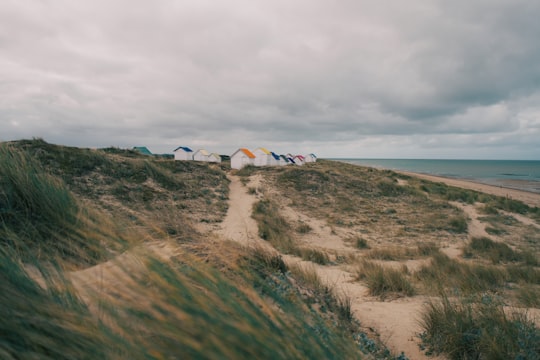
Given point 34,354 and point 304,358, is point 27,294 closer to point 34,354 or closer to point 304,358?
point 34,354

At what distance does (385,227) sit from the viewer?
1427 cm

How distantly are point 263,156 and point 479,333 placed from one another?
38285 mm

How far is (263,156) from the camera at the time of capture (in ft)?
133

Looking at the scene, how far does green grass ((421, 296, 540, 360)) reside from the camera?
263 centimetres

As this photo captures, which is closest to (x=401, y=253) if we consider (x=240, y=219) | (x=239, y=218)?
(x=240, y=219)

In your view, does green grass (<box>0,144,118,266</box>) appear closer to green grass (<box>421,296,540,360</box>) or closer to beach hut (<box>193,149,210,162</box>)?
green grass (<box>421,296,540,360</box>)

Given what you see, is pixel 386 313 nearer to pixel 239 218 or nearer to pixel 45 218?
pixel 45 218

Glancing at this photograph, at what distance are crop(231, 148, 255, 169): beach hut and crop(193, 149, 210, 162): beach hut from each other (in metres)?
10.4

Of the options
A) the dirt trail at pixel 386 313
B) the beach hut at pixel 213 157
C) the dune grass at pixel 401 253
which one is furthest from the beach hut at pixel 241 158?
the dirt trail at pixel 386 313

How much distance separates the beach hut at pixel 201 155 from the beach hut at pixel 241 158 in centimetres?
1038

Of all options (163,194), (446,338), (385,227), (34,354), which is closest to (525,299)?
(446,338)

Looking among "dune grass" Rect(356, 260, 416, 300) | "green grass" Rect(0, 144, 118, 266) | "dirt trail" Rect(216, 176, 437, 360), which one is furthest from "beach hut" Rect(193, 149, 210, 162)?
"dune grass" Rect(356, 260, 416, 300)

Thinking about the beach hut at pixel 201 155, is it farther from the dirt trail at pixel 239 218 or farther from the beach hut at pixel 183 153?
the dirt trail at pixel 239 218

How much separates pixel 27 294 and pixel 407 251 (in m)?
10.5
